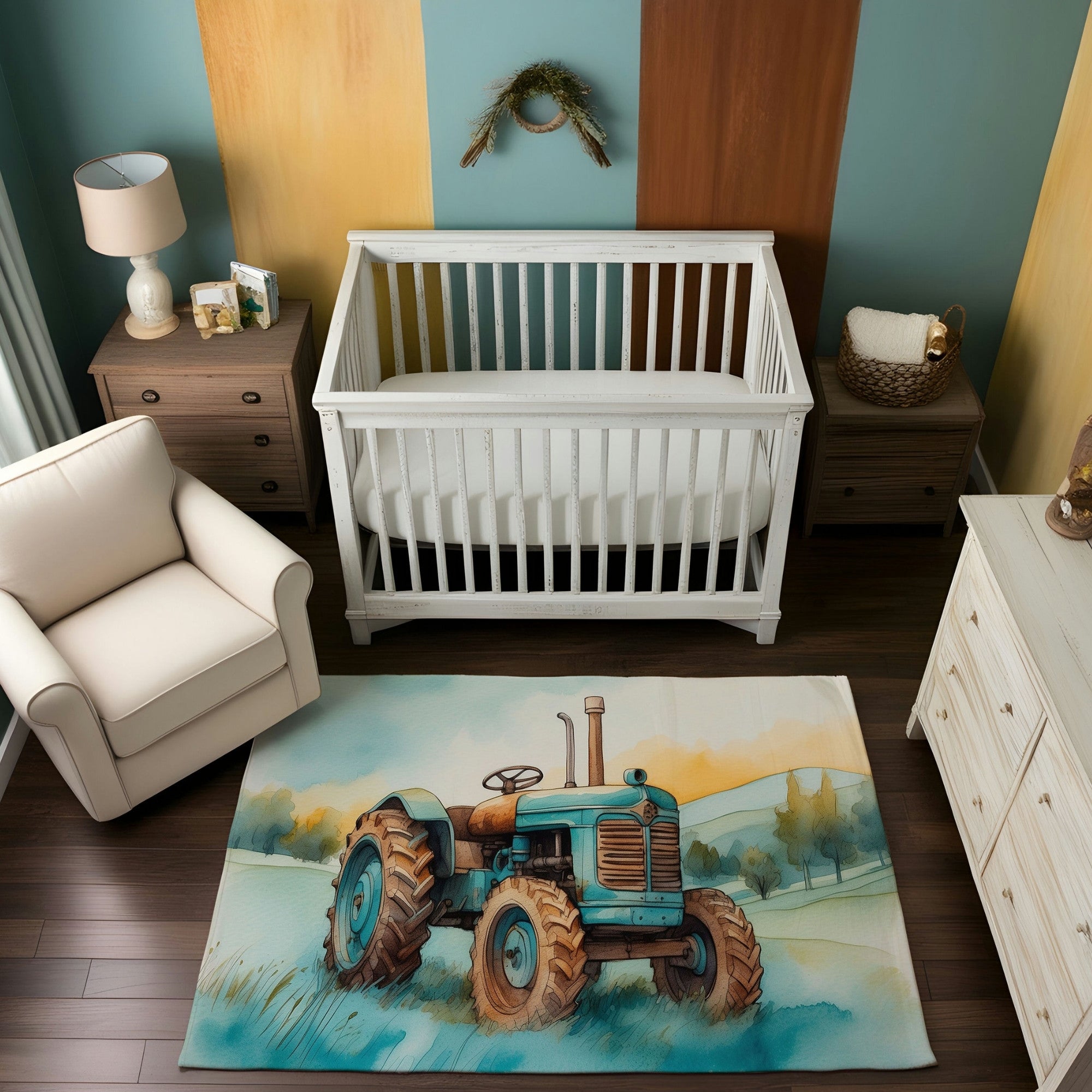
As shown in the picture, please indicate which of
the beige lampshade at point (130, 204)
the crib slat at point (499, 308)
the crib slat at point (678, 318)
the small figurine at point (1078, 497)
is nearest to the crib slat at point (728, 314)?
the crib slat at point (678, 318)

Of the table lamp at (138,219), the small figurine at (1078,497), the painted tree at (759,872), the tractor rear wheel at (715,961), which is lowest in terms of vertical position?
the tractor rear wheel at (715,961)

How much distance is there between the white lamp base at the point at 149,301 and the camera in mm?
2916

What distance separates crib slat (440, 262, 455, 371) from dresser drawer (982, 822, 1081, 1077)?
2044 mm

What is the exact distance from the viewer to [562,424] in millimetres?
2463

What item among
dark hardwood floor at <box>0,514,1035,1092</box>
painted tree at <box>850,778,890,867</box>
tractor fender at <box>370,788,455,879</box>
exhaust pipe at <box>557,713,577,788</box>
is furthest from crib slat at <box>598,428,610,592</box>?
painted tree at <box>850,778,890,867</box>

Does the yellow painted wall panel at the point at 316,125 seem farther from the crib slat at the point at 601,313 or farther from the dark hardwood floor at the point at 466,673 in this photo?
the dark hardwood floor at the point at 466,673

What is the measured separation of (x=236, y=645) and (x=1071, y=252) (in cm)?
247

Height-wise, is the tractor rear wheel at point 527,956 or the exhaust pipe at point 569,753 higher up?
the exhaust pipe at point 569,753

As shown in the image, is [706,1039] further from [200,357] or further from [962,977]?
[200,357]

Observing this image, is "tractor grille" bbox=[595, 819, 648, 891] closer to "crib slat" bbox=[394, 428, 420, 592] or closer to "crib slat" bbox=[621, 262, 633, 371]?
"crib slat" bbox=[394, 428, 420, 592]

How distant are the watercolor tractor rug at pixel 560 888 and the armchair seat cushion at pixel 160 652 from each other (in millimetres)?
321

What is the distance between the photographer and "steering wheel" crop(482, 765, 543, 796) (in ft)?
8.15

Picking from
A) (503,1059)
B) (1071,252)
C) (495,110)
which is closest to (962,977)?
(503,1059)

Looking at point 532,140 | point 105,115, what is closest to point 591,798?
point 532,140
